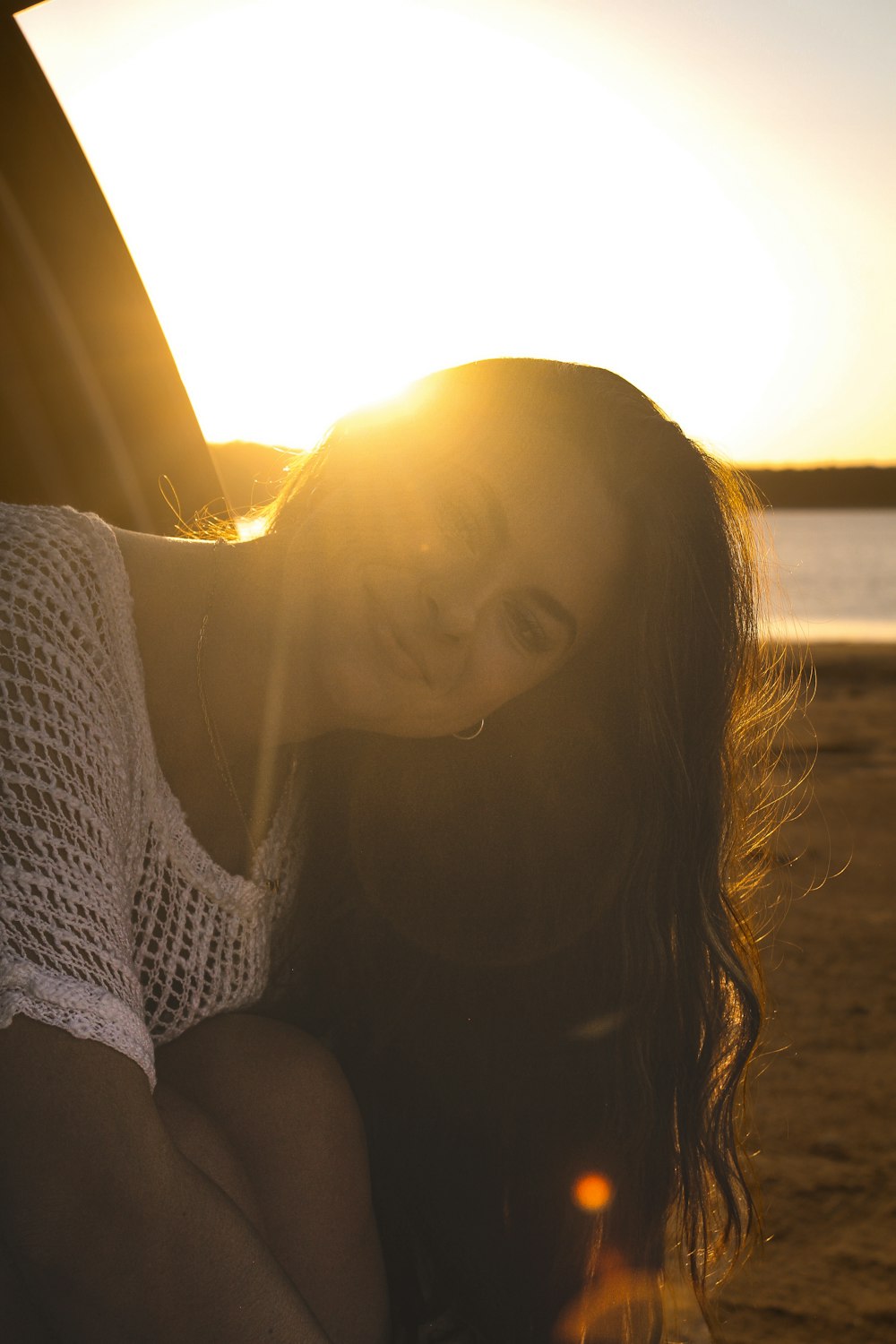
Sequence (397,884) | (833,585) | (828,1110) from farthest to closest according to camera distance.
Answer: (833,585) < (828,1110) < (397,884)

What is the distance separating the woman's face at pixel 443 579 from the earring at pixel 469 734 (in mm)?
405

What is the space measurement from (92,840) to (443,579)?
2.23ft

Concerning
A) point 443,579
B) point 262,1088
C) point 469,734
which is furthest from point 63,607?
point 469,734

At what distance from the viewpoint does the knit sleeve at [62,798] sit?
1.44 metres

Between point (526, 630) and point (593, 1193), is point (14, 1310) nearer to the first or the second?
point (593, 1193)

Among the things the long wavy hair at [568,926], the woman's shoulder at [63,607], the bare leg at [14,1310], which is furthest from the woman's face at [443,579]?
the bare leg at [14,1310]

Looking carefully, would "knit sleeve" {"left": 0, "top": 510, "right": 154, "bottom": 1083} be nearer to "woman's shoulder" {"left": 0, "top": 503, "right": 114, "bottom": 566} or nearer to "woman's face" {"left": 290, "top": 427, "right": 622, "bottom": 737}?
"woman's shoulder" {"left": 0, "top": 503, "right": 114, "bottom": 566}

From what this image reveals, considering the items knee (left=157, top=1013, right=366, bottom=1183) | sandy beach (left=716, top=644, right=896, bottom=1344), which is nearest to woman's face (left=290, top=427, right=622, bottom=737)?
knee (left=157, top=1013, right=366, bottom=1183)

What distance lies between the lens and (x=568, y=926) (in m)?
2.39

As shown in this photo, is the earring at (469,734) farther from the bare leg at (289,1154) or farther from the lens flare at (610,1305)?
the lens flare at (610,1305)

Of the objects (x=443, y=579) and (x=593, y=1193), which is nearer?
(x=443, y=579)

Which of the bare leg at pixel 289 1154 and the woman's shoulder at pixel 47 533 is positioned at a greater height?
the woman's shoulder at pixel 47 533

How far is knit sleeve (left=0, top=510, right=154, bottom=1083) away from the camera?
4.71 feet

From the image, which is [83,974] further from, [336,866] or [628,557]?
[628,557]
